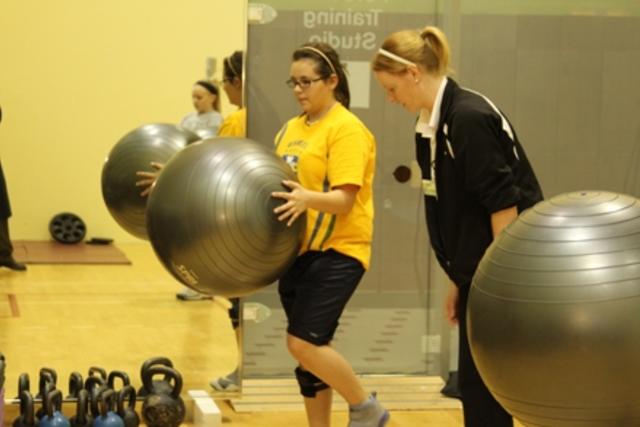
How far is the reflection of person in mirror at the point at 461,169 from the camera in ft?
11.7

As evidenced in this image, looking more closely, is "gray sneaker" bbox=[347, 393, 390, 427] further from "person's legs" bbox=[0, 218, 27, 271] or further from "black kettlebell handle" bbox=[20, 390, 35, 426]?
"person's legs" bbox=[0, 218, 27, 271]

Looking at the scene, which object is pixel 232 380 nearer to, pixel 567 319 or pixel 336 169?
pixel 336 169

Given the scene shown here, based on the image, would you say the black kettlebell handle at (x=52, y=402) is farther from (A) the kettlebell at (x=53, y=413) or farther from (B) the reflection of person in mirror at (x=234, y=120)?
(B) the reflection of person in mirror at (x=234, y=120)

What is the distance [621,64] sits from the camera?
6.15m

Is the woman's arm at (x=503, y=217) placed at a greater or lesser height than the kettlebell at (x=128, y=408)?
greater

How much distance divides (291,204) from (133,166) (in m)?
1.44

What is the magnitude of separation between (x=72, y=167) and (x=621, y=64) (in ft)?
14.0

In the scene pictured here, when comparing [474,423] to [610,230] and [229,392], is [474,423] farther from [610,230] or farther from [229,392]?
[229,392]

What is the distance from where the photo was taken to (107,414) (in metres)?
4.91

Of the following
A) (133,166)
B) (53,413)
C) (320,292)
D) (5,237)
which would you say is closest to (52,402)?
(53,413)

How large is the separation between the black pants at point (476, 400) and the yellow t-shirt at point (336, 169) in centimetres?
108

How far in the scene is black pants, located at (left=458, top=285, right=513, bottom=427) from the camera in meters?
3.61

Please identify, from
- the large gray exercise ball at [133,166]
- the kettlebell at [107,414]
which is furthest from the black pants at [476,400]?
the large gray exercise ball at [133,166]

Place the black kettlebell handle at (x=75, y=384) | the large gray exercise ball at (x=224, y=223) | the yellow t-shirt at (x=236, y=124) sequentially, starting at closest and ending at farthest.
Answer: the large gray exercise ball at (x=224, y=223) → the black kettlebell handle at (x=75, y=384) → the yellow t-shirt at (x=236, y=124)
